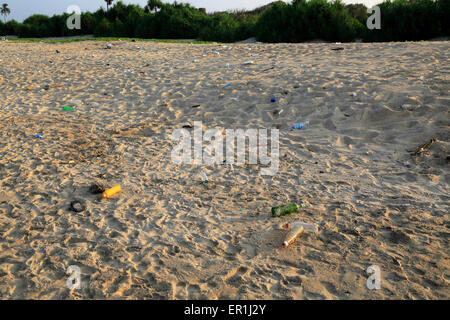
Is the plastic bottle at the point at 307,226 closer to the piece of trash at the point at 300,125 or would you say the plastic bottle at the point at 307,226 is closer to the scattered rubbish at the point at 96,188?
the scattered rubbish at the point at 96,188

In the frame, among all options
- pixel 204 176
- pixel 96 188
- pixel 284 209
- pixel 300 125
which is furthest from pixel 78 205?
pixel 300 125

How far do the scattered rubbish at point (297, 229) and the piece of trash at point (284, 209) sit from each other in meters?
0.20

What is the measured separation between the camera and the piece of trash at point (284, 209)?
3.00m

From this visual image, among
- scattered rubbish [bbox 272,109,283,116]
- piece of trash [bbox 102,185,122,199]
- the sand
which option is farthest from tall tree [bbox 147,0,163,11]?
piece of trash [bbox 102,185,122,199]

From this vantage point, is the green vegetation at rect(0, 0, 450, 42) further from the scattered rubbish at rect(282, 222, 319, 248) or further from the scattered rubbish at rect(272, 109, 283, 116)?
the scattered rubbish at rect(282, 222, 319, 248)

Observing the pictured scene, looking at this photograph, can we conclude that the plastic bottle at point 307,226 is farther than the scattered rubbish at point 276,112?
No

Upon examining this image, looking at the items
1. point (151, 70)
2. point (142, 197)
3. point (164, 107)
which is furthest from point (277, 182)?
point (151, 70)

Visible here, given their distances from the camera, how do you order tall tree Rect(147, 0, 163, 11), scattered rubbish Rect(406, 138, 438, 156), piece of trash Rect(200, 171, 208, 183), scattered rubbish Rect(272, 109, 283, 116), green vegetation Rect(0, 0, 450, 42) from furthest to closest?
tall tree Rect(147, 0, 163, 11), green vegetation Rect(0, 0, 450, 42), scattered rubbish Rect(272, 109, 283, 116), scattered rubbish Rect(406, 138, 438, 156), piece of trash Rect(200, 171, 208, 183)

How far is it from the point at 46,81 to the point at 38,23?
22.4 meters

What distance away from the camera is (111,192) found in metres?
3.37

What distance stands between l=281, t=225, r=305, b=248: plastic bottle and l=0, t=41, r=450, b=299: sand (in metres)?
0.05

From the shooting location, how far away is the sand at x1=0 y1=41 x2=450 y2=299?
2307mm

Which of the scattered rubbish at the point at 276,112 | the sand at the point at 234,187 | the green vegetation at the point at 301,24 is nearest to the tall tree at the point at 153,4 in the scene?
the green vegetation at the point at 301,24

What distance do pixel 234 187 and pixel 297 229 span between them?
3.24 feet
